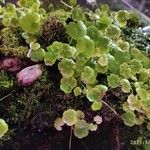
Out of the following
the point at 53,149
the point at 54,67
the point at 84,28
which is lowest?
the point at 53,149

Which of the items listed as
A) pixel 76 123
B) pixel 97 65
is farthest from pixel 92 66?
pixel 76 123

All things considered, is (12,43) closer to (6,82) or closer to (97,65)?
(6,82)

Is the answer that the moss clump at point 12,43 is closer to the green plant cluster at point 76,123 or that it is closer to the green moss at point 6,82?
the green moss at point 6,82

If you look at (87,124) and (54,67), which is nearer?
(87,124)

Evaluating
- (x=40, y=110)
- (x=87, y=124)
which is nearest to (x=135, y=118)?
(x=87, y=124)

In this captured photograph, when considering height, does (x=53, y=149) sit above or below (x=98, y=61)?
below

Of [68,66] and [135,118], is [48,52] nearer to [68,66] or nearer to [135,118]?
[68,66]
